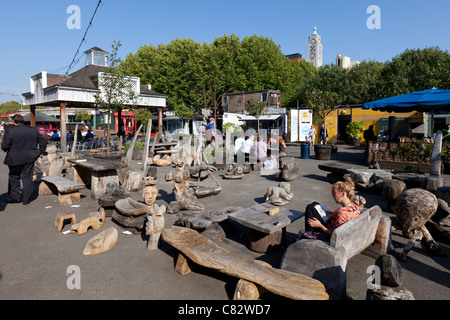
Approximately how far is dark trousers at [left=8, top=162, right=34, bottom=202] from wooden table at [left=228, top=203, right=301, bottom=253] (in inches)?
219

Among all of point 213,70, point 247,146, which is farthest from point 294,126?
point 247,146

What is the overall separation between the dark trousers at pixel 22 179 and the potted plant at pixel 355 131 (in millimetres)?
23035

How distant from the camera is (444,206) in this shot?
18.9 ft

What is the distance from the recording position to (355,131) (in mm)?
25094

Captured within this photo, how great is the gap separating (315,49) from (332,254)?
135 meters

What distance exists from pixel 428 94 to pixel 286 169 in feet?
21.6

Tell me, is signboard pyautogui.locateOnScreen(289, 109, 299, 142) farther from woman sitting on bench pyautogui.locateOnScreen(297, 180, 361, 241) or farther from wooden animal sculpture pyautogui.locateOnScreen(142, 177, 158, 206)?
woman sitting on bench pyautogui.locateOnScreen(297, 180, 361, 241)

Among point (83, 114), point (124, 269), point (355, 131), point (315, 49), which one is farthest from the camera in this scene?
point (315, 49)

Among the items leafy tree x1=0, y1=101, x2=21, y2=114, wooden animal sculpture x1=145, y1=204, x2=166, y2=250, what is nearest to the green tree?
wooden animal sculpture x1=145, y1=204, x2=166, y2=250

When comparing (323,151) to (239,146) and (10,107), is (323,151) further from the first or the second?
(10,107)

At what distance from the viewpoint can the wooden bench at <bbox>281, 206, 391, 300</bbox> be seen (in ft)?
10.8
